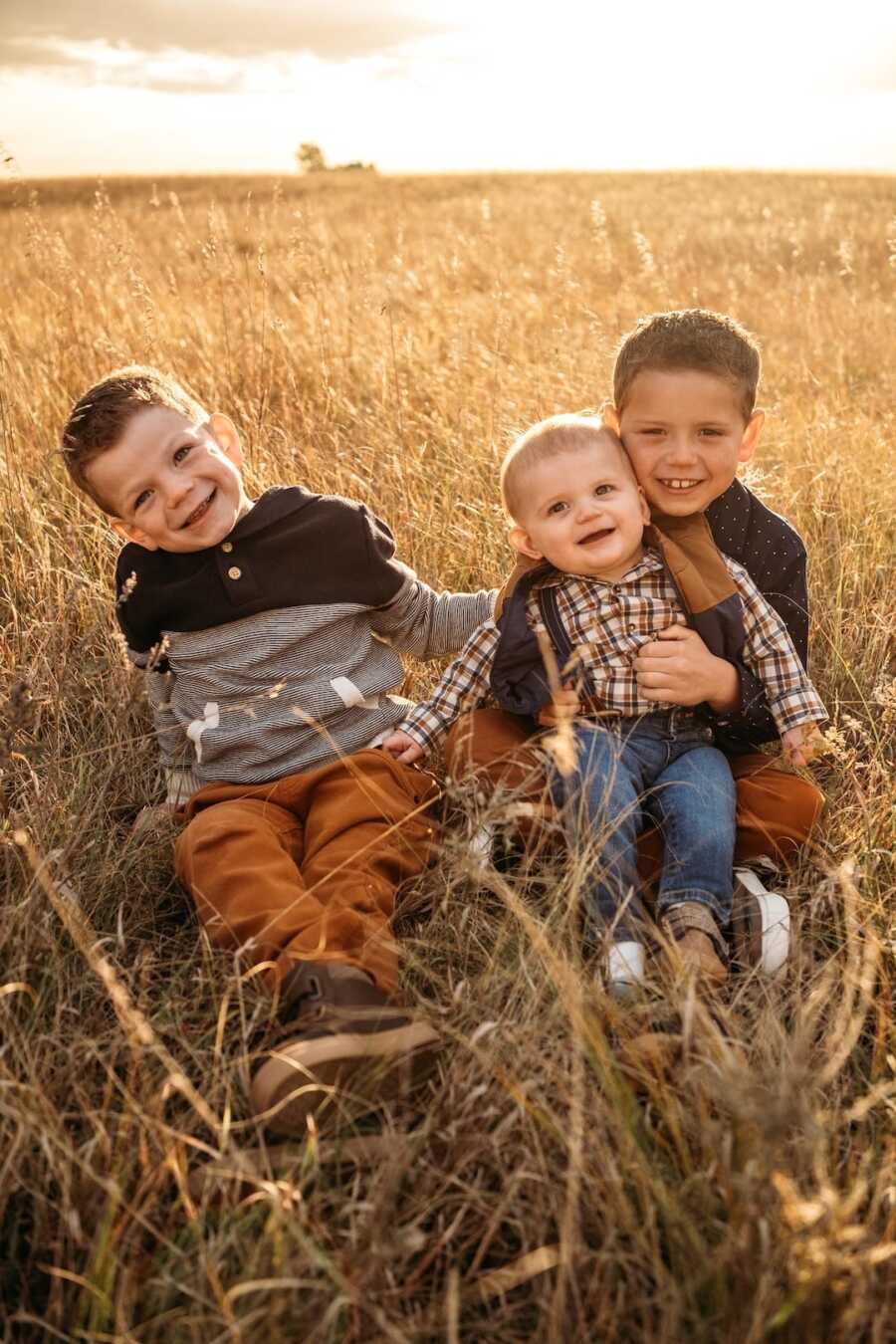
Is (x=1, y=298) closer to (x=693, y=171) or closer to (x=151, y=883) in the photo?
(x=151, y=883)

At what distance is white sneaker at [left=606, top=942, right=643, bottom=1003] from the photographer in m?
1.94

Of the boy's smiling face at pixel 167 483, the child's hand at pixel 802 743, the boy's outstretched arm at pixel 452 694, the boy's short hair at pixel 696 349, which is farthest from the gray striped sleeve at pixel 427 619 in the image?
the child's hand at pixel 802 743

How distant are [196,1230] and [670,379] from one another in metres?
1.92

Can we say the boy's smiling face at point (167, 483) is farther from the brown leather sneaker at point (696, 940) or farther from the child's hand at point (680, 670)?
the brown leather sneaker at point (696, 940)

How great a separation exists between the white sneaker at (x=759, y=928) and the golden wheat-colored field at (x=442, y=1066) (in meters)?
0.06

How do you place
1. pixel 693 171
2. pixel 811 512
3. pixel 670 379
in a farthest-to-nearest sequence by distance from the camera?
pixel 693 171
pixel 811 512
pixel 670 379

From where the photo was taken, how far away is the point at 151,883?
8.09 feet

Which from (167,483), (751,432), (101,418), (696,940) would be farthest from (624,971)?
(101,418)

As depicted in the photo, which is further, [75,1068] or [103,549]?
[103,549]

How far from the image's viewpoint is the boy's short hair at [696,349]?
2414 millimetres

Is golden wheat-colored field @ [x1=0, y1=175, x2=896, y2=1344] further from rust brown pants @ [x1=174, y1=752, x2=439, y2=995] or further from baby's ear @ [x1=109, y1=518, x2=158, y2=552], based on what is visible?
baby's ear @ [x1=109, y1=518, x2=158, y2=552]

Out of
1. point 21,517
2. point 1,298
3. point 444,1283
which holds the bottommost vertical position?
point 444,1283

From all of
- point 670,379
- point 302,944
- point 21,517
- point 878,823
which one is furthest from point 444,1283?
point 21,517

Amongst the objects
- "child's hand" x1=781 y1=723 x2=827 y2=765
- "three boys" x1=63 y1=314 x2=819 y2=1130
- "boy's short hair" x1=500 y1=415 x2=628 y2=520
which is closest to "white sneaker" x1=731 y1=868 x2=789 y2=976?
"three boys" x1=63 y1=314 x2=819 y2=1130
